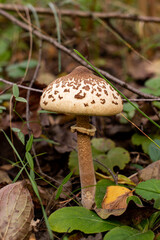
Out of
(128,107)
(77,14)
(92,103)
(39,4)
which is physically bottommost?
(128,107)

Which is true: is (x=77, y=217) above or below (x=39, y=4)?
below

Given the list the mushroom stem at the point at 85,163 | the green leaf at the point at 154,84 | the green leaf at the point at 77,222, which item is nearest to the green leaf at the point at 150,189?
the green leaf at the point at 77,222

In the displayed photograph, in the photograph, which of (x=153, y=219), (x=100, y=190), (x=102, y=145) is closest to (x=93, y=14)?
(x=102, y=145)

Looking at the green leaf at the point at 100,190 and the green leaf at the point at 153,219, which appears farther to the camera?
the green leaf at the point at 100,190

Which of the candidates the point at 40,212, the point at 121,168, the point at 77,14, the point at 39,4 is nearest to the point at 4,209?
the point at 40,212

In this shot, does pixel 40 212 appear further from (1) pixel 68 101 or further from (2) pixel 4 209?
(1) pixel 68 101

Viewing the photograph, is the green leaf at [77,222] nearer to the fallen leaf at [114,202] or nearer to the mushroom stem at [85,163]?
the fallen leaf at [114,202]
